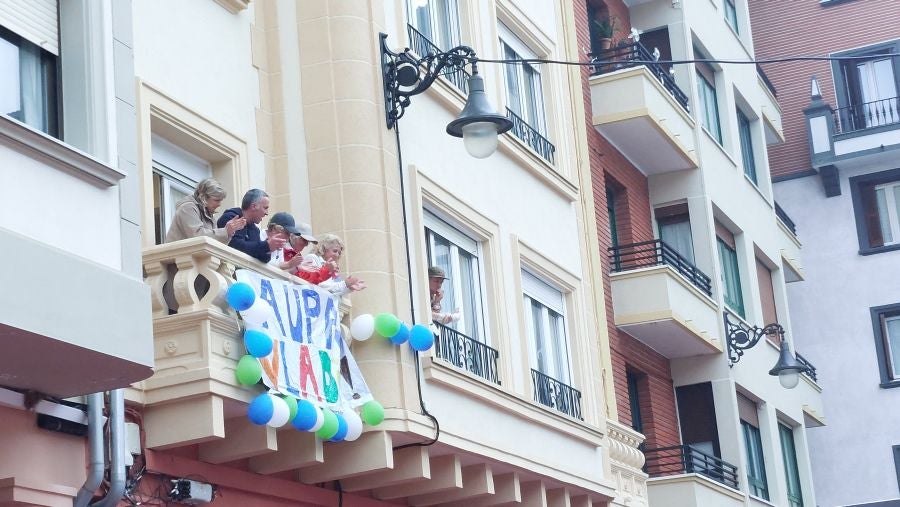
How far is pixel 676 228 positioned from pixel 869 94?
11.9 m

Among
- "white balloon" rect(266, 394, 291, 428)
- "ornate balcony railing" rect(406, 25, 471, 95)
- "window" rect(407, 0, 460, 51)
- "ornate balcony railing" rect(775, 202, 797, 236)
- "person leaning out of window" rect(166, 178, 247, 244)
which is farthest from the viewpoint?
"ornate balcony railing" rect(775, 202, 797, 236)

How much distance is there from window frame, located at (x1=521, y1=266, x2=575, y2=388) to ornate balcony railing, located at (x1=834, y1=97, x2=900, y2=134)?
1938 centimetres

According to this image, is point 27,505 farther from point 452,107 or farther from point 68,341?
point 452,107

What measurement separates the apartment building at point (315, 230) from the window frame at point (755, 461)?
23.1ft

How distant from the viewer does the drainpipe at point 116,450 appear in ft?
39.4

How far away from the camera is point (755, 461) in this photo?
29.0 m

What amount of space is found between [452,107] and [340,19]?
2158 mm

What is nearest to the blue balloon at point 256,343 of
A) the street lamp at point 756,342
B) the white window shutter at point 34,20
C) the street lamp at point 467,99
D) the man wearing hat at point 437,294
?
the white window shutter at point 34,20

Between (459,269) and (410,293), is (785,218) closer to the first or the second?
(459,269)

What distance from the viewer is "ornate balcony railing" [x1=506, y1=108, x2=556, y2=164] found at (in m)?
20.2

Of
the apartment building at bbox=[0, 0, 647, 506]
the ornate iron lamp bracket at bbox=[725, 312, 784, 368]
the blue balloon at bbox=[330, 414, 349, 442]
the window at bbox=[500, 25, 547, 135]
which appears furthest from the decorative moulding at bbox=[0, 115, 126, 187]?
the ornate iron lamp bracket at bbox=[725, 312, 784, 368]

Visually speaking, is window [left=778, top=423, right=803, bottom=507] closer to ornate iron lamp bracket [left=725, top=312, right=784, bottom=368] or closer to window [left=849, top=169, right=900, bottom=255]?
ornate iron lamp bracket [left=725, top=312, right=784, bottom=368]

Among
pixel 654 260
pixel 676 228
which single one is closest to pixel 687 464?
pixel 654 260

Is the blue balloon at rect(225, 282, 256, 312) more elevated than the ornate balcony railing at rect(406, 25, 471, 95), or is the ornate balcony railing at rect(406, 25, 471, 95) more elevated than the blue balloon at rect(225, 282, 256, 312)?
the ornate balcony railing at rect(406, 25, 471, 95)
